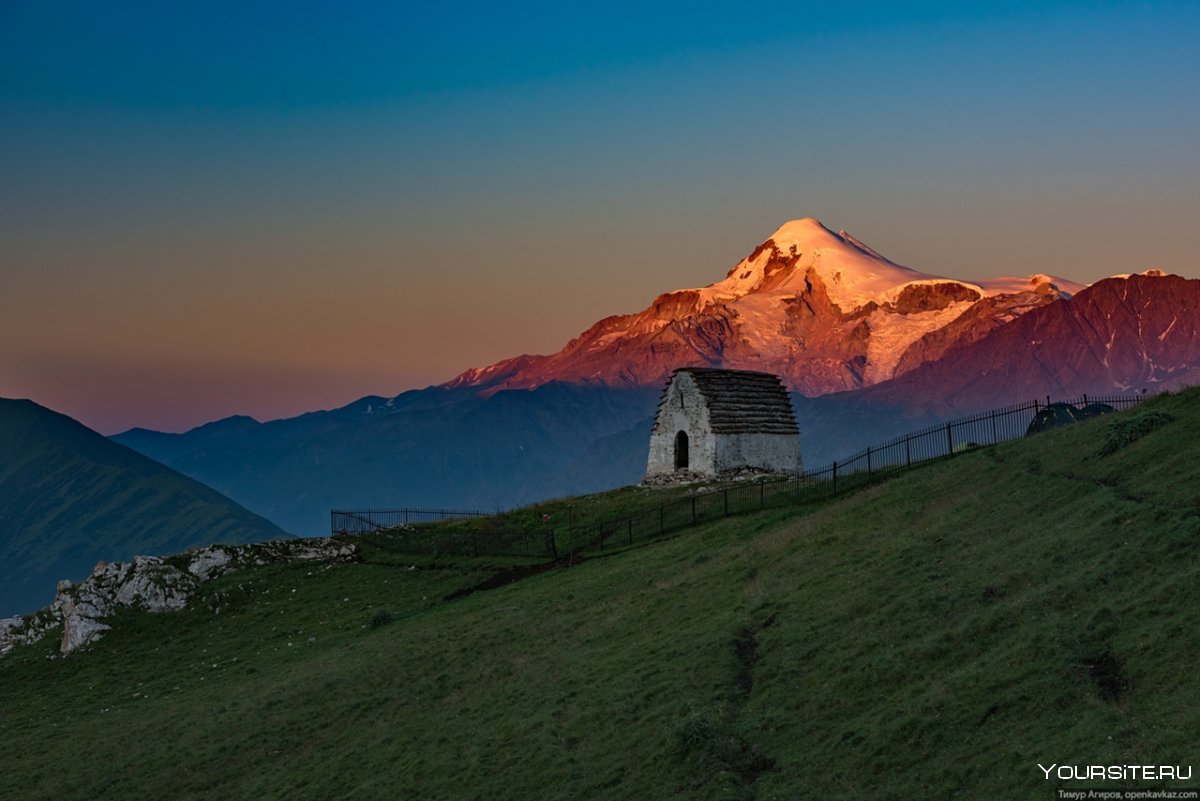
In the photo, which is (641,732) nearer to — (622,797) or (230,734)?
(622,797)

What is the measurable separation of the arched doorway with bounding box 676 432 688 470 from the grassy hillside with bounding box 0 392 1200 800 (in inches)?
1019

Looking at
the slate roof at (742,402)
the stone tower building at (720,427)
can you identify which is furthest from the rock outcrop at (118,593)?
the slate roof at (742,402)

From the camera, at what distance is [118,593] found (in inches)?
2287

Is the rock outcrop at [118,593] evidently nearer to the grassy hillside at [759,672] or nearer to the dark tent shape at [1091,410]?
the grassy hillside at [759,672]

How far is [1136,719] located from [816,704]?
7.39 m

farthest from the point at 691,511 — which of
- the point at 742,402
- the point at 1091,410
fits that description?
the point at 742,402

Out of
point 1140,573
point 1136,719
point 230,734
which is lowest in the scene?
point 230,734

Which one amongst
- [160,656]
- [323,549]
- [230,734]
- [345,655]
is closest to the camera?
[230,734]

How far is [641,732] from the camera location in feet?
86.9

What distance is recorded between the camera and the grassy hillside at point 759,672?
2106 centimetres

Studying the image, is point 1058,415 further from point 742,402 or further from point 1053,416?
point 742,402

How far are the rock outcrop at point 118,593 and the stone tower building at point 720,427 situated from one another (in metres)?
28.3

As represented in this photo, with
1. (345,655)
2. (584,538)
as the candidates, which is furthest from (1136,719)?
(584,538)

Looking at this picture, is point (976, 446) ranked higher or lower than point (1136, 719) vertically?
higher
